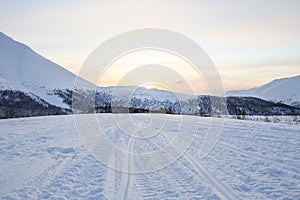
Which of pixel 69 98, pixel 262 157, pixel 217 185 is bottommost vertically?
pixel 217 185

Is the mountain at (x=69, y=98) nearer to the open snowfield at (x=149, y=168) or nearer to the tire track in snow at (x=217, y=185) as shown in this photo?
the open snowfield at (x=149, y=168)

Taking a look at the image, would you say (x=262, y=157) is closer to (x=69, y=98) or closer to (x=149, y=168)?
(x=149, y=168)

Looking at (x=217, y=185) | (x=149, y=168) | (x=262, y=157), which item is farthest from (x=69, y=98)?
(x=217, y=185)

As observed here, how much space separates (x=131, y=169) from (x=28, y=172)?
248 centimetres

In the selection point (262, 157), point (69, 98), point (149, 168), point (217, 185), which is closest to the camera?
point (217, 185)

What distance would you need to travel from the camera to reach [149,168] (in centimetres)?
819

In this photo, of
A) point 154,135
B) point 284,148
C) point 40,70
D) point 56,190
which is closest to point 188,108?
point 154,135

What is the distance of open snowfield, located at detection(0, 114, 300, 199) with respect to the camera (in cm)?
621

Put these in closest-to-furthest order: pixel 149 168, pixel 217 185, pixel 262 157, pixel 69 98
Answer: pixel 217 185, pixel 149 168, pixel 262 157, pixel 69 98

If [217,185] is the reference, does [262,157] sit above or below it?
above

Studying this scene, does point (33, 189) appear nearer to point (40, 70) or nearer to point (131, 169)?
point (131, 169)

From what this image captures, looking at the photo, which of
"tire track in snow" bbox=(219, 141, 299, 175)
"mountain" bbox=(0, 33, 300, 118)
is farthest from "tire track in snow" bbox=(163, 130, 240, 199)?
"mountain" bbox=(0, 33, 300, 118)

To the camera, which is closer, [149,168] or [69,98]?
[149,168]

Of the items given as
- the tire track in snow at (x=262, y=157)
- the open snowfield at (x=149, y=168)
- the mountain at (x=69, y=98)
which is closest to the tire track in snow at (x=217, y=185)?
the open snowfield at (x=149, y=168)
